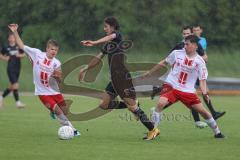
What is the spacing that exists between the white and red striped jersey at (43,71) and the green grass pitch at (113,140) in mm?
833

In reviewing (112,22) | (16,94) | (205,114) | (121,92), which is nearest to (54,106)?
(121,92)

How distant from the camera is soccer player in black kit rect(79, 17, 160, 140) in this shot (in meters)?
12.5

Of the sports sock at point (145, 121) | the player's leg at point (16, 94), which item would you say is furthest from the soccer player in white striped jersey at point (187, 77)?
the player's leg at point (16, 94)

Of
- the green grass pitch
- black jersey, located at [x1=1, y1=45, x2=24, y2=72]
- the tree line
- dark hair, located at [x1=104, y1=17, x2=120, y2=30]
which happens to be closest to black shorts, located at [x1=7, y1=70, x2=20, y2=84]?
black jersey, located at [x1=1, y1=45, x2=24, y2=72]

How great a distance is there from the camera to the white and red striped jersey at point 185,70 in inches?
489

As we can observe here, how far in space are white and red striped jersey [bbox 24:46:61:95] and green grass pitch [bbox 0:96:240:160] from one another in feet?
2.73

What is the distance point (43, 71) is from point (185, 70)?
252 centimetres

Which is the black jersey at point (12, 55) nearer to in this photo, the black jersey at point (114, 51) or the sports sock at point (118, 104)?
the sports sock at point (118, 104)

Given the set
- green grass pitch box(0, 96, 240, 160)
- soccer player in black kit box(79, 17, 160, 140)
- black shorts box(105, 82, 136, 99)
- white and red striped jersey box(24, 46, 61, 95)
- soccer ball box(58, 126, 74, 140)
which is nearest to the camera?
green grass pitch box(0, 96, 240, 160)

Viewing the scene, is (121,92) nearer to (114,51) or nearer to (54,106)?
(114,51)

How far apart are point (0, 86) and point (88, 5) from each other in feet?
51.9

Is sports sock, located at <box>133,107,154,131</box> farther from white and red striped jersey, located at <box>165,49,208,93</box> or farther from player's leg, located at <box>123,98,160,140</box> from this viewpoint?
white and red striped jersey, located at <box>165,49,208,93</box>

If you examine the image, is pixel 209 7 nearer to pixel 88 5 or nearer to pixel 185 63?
pixel 88 5

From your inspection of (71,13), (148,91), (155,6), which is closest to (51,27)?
(71,13)
